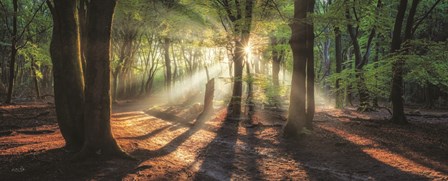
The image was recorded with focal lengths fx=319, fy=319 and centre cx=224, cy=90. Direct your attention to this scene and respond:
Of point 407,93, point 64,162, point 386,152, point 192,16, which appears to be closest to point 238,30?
point 192,16

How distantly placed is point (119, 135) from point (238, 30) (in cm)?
939

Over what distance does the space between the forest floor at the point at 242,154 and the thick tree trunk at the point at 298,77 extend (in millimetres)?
638

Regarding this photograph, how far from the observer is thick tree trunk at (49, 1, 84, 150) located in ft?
29.1

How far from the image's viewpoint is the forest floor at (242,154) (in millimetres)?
7320

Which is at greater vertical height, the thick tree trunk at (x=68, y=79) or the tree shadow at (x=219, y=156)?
the thick tree trunk at (x=68, y=79)

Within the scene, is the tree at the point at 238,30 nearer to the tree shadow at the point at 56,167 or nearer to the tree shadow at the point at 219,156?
the tree shadow at the point at 219,156

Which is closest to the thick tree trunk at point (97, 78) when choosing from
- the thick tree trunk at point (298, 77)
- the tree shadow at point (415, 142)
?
the thick tree trunk at point (298, 77)

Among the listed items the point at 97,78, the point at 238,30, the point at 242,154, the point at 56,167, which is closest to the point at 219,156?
the point at 242,154

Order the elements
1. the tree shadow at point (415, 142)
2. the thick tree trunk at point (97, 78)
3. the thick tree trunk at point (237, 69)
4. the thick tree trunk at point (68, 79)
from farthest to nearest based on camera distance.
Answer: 1. the thick tree trunk at point (237, 69)
2. the thick tree trunk at point (68, 79)
3. the tree shadow at point (415, 142)
4. the thick tree trunk at point (97, 78)

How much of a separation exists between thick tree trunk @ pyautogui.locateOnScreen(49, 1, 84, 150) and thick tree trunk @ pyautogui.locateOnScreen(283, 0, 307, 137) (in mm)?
7612

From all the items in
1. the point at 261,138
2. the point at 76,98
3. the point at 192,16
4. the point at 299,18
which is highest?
the point at 192,16

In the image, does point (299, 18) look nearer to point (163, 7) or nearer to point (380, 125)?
point (380, 125)

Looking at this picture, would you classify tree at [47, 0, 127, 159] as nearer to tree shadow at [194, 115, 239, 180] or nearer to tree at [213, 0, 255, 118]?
tree shadow at [194, 115, 239, 180]

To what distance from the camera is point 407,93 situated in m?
37.2
